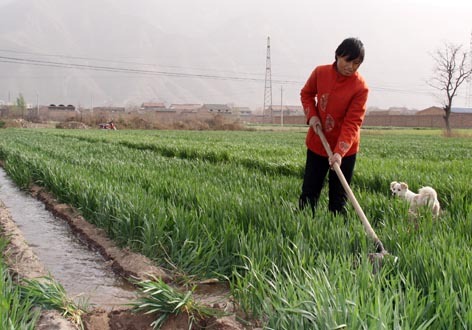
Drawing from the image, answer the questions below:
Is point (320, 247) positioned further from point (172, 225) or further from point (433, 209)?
point (433, 209)

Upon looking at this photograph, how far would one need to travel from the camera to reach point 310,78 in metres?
4.05

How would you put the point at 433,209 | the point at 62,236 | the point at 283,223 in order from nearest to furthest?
1. the point at 283,223
2. the point at 433,209
3. the point at 62,236

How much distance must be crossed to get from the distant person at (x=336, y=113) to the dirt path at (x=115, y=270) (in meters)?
1.43

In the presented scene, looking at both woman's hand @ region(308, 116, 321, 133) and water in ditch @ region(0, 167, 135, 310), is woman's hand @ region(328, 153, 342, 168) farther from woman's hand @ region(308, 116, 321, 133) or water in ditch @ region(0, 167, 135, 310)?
water in ditch @ region(0, 167, 135, 310)

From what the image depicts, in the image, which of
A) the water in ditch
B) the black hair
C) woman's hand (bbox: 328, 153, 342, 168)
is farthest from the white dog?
the water in ditch

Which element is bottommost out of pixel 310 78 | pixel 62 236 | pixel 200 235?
pixel 62 236

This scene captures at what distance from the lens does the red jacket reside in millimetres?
3652

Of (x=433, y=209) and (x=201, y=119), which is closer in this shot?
(x=433, y=209)

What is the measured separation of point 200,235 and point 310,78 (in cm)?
172

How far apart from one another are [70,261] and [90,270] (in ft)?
1.04

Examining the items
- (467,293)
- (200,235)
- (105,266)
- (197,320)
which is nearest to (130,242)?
(105,266)

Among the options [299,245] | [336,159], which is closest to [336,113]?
[336,159]

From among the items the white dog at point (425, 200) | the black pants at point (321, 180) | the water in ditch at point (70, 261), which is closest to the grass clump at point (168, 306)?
the water in ditch at point (70, 261)

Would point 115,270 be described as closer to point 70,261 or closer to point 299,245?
point 70,261
